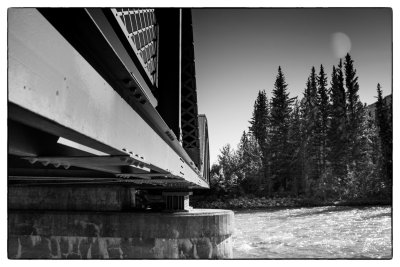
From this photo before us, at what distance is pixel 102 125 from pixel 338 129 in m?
52.8

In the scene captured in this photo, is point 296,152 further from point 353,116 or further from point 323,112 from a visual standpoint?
point 353,116

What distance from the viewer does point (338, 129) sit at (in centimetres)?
5259

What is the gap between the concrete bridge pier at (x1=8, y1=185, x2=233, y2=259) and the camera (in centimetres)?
1750

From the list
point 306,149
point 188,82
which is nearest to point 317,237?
point 188,82

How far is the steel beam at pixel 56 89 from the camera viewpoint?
6.74 feet

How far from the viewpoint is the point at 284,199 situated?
5709 cm

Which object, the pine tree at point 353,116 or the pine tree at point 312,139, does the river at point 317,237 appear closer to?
the pine tree at point 353,116

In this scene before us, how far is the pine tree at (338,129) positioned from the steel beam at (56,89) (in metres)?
49.9

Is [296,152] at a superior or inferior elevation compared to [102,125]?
superior

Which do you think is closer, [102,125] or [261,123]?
[102,125]
